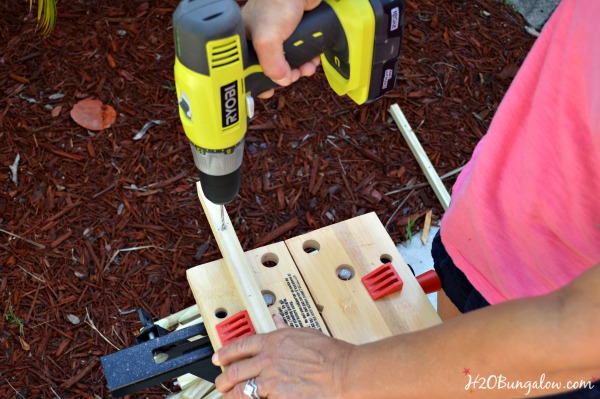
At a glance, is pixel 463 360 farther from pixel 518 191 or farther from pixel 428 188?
pixel 428 188

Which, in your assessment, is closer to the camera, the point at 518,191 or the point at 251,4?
the point at 518,191

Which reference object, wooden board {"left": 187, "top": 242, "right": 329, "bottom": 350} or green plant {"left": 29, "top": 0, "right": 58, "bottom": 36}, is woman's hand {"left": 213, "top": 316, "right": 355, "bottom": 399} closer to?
wooden board {"left": 187, "top": 242, "right": 329, "bottom": 350}

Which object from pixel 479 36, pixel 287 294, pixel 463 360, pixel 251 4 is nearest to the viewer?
pixel 463 360

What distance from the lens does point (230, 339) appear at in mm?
1732

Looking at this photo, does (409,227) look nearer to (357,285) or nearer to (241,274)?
(357,285)

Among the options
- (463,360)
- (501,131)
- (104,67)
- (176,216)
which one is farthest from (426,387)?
(104,67)

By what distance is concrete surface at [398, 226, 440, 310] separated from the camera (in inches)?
114

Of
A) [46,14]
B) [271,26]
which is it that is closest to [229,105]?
[271,26]

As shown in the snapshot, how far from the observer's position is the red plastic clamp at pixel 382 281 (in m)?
1.88

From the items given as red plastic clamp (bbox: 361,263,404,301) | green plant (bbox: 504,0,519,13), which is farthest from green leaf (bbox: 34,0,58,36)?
green plant (bbox: 504,0,519,13)

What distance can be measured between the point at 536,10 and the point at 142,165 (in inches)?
96.3

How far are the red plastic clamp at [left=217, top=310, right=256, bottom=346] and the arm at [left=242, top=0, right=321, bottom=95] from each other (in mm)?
658

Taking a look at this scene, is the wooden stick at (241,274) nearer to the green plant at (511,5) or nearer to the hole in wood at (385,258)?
the hole in wood at (385,258)

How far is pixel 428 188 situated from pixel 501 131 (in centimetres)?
167
